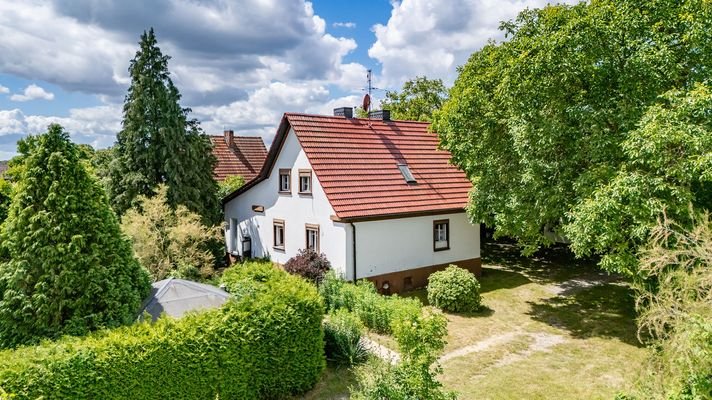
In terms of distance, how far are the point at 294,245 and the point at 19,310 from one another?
1222 cm

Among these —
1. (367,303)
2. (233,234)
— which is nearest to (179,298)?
(367,303)

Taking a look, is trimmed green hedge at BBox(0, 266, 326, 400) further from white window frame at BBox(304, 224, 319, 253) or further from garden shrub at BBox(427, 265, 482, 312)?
white window frame at BBox(304, 224, 319, 253)

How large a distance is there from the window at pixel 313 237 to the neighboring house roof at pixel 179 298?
7.41 metres

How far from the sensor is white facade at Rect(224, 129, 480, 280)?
18094 mm

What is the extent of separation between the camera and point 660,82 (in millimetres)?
13406

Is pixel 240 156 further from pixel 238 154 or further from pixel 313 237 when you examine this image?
pixel 313 237

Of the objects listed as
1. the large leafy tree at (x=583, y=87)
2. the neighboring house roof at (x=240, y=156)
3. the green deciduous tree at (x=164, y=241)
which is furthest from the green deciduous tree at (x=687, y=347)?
the neighboring house roof at (x=240, y=156)

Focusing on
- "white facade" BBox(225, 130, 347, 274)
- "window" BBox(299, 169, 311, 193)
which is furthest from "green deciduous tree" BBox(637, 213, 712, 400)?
"window" BBox(299, 169, 311, 193)

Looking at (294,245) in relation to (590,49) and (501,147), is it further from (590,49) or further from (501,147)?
(590,49)

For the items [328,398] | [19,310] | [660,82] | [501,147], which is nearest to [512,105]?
[501,147]

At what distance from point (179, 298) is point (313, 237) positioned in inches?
340

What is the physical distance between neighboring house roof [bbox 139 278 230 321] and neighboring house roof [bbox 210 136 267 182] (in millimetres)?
23611

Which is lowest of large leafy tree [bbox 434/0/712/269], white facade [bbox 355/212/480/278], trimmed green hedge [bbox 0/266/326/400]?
trimmed green hedge [bbox 0/266/326/400]

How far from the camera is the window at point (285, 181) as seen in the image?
2075cm
